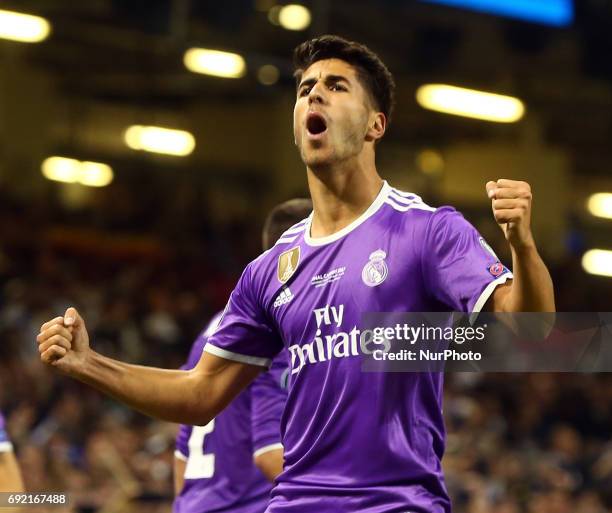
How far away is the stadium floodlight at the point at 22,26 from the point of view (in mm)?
15797

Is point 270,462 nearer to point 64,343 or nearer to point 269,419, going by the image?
point 269,419

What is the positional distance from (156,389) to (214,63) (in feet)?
42.4

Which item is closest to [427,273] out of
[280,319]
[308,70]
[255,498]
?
[280,319]

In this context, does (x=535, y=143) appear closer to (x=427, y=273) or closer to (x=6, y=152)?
(x=6, y=152)

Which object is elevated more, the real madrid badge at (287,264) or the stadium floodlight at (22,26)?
the stadium floodlight at (22,26)

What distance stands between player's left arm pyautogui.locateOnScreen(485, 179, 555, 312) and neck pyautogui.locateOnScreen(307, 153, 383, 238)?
0.88 m

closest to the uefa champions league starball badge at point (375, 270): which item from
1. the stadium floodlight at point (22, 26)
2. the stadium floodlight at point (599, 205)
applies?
the stadium floodlight at point (22, 26)

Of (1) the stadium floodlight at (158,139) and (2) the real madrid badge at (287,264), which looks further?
(1) the stadium floodlight at (158,139)

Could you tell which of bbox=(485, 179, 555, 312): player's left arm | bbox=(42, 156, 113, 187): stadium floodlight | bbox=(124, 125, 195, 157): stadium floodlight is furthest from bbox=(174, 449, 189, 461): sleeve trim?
bbox=(124, 125, 195, 157): stadium floodlight

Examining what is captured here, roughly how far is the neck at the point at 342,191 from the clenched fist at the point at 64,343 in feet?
2.79

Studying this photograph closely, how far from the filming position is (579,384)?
58.6ft

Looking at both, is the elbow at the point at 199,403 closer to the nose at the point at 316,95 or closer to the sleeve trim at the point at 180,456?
the nose at the point at 316,95

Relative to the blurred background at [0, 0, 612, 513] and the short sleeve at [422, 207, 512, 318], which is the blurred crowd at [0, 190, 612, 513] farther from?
the short sleeve at [422, 207, 512, 318]

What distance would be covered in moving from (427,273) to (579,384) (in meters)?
14.5
